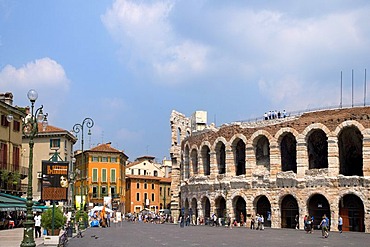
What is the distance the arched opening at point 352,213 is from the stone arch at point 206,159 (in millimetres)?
17079

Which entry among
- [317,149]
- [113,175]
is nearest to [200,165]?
[317,149]

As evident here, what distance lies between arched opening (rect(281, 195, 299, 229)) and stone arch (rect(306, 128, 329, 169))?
3.36m

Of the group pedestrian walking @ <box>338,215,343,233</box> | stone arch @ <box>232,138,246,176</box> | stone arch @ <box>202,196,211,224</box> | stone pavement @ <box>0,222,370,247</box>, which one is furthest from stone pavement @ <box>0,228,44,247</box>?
stone arch @ <box>232,138,246,176</box>

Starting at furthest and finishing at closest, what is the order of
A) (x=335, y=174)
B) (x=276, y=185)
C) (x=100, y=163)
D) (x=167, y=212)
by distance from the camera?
1. (x=100, y=163)
2. (x=167, y=212)
3. (x=276, y=185)
4. (x=335, y=174)

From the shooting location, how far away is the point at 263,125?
50469 mm

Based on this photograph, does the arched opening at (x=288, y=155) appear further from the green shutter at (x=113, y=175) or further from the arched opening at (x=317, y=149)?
the green shutter at (x=113, y=175)

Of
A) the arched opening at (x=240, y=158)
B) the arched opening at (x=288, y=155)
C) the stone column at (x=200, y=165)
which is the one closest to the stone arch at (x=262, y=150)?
the arched opening at (x=288, y=155)

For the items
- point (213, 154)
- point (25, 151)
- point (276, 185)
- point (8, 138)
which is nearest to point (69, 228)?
point (8, 138)

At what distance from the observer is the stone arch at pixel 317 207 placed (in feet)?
150

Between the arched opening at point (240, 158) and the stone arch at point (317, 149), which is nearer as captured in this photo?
the stone arch at point (317, 149)

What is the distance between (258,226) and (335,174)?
24.7ft

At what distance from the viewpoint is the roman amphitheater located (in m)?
43.8

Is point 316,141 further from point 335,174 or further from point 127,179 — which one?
point 127,179

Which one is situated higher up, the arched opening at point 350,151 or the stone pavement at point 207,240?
the arched opening at point 350,151
